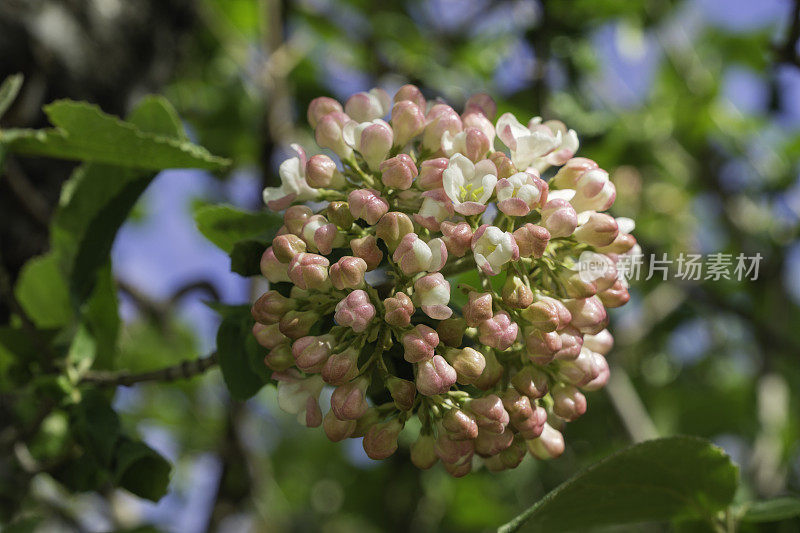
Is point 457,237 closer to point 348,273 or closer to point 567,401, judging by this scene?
point 348,273

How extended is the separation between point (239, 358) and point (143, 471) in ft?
0.86

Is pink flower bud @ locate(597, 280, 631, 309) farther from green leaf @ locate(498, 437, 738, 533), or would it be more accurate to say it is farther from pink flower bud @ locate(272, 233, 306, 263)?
pink flower bud @ locate(272, 233, 306, 263)

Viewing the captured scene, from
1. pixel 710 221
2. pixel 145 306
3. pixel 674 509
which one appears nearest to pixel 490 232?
→ pixel 674 509

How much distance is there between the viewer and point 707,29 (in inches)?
153

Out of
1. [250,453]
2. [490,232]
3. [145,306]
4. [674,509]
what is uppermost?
[490,232]

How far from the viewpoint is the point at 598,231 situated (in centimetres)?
104

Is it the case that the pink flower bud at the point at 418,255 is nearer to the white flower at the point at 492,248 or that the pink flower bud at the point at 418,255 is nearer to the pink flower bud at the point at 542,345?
the white flower at the point at 492,248

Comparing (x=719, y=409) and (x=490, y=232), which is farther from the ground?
(x=490, y=232)

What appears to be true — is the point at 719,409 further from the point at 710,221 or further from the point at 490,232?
the point at 490,232

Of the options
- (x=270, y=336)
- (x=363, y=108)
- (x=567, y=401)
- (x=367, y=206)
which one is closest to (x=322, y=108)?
(x=363, y=108)

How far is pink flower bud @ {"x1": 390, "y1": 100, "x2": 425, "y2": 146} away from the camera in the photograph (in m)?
1.11

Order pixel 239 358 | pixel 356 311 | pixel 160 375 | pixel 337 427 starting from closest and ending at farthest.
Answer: pixel 356 311 < pixel 337 427 < pixel 239 358 < pixel 160 375

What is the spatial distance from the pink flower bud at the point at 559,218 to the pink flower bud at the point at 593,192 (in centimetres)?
7

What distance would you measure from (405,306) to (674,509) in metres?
0.69
